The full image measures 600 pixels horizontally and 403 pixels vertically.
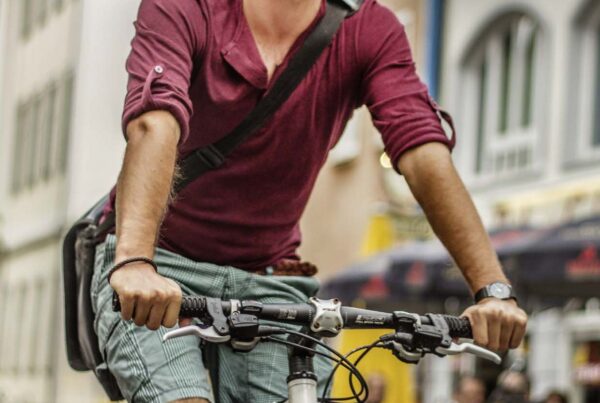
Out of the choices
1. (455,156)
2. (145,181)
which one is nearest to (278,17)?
(145,181)

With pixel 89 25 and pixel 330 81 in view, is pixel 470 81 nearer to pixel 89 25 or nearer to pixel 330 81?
pixel 89 25

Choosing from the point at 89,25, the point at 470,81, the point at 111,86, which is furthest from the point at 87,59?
the point at 470,81

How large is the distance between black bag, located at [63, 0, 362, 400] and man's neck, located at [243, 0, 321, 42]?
5 centimetres

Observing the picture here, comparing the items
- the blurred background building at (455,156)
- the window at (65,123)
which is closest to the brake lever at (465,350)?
the blurred background building at (455,156)

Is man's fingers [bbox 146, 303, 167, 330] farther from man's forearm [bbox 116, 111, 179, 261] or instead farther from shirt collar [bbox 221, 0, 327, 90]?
shirt collar [bbox 221, 0, 327, 90]

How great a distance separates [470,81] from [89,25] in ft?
45.6

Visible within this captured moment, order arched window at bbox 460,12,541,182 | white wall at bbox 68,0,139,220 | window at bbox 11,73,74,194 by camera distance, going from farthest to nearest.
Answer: arched window at bbox 460,12,541,182 → window at bbox 11,73,74,194 → white wall at bbox 68,0,139,220

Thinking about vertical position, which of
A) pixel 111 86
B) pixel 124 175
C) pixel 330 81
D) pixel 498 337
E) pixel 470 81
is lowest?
pixel 498 337

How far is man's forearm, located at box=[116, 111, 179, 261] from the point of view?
3.18 metres

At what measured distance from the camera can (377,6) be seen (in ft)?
13.0

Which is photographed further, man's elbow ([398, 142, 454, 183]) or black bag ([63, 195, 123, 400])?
black bag ([63, 195, 123, 400])

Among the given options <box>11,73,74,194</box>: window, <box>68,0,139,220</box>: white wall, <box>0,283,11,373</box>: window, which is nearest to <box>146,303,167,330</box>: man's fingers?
<box>68,0,139,220</box>: white wall

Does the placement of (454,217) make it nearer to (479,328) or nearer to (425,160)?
(425,160)

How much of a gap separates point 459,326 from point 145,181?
727 mm
